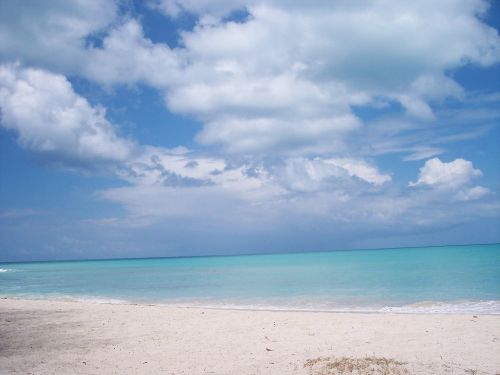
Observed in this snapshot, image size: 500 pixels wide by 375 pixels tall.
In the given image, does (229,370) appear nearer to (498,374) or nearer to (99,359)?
(99,359)

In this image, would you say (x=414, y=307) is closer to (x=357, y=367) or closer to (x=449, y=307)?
(x=449, y=307)

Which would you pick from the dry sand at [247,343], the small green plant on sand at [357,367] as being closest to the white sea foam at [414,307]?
the dry sand at [247,343]

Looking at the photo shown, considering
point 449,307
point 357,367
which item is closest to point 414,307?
point 449,307

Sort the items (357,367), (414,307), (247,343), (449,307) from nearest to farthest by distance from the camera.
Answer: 1. (357,367)
2. (247,343)
3. (449,307)
4. (414,307)

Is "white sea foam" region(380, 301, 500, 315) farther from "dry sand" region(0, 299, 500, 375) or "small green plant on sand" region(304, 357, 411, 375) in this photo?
"small green plant on sand" region(304, 357, 411, 375)

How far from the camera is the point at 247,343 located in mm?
10859

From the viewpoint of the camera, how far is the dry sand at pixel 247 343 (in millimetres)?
8422

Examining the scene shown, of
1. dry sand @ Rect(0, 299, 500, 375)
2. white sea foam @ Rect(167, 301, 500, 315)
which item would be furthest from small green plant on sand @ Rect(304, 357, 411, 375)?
white sea foam @ Rect(167, 301, 500, 315)

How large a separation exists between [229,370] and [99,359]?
3384 millimetres

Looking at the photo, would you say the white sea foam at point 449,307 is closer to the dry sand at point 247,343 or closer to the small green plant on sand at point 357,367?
the dry sand at point 247,343

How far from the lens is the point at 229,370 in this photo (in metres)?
8.41

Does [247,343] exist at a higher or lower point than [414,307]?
higher

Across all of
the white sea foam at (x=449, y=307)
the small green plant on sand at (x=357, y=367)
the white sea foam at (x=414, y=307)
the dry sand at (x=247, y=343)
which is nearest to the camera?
the small green plant on sand at (x=357, y=367)

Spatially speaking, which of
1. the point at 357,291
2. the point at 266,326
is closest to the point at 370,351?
the point at 266,326
